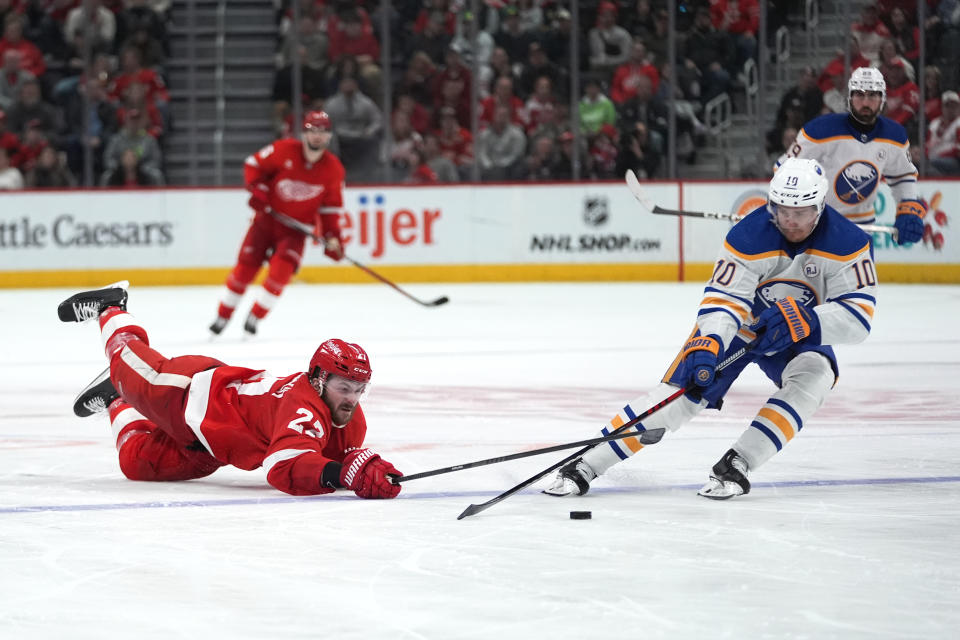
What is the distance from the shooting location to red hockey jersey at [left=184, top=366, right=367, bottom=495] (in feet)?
12.2

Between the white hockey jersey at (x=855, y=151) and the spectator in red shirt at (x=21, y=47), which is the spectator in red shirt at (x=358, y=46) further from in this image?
the white hockey jersey at (x=855, y=151)

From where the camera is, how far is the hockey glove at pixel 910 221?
6621mm

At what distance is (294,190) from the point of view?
351 inches

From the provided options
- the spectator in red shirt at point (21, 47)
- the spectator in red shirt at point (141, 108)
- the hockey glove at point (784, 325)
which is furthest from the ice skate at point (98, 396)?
the spectator in red shirt at point (21, 47)

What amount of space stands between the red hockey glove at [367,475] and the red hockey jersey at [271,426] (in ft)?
0.22

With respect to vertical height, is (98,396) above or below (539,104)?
below

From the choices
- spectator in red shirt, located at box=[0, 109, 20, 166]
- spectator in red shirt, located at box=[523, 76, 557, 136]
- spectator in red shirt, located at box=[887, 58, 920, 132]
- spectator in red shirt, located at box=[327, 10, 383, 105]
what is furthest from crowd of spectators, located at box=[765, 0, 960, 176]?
spectator in red shirt, located at box=[0, 109, 20, 166]

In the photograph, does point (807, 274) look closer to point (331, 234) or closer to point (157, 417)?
point (157, 417)

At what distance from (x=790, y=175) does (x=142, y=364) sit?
1858mm

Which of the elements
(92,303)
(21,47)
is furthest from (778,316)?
(21,47)

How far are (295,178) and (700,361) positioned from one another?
18.5 feet

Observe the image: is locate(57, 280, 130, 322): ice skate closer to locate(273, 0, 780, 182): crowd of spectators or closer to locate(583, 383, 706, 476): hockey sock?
locate(583, 383, 706, 476): hockey sock

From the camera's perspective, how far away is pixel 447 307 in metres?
10.3

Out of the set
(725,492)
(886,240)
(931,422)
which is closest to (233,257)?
(886,240)
